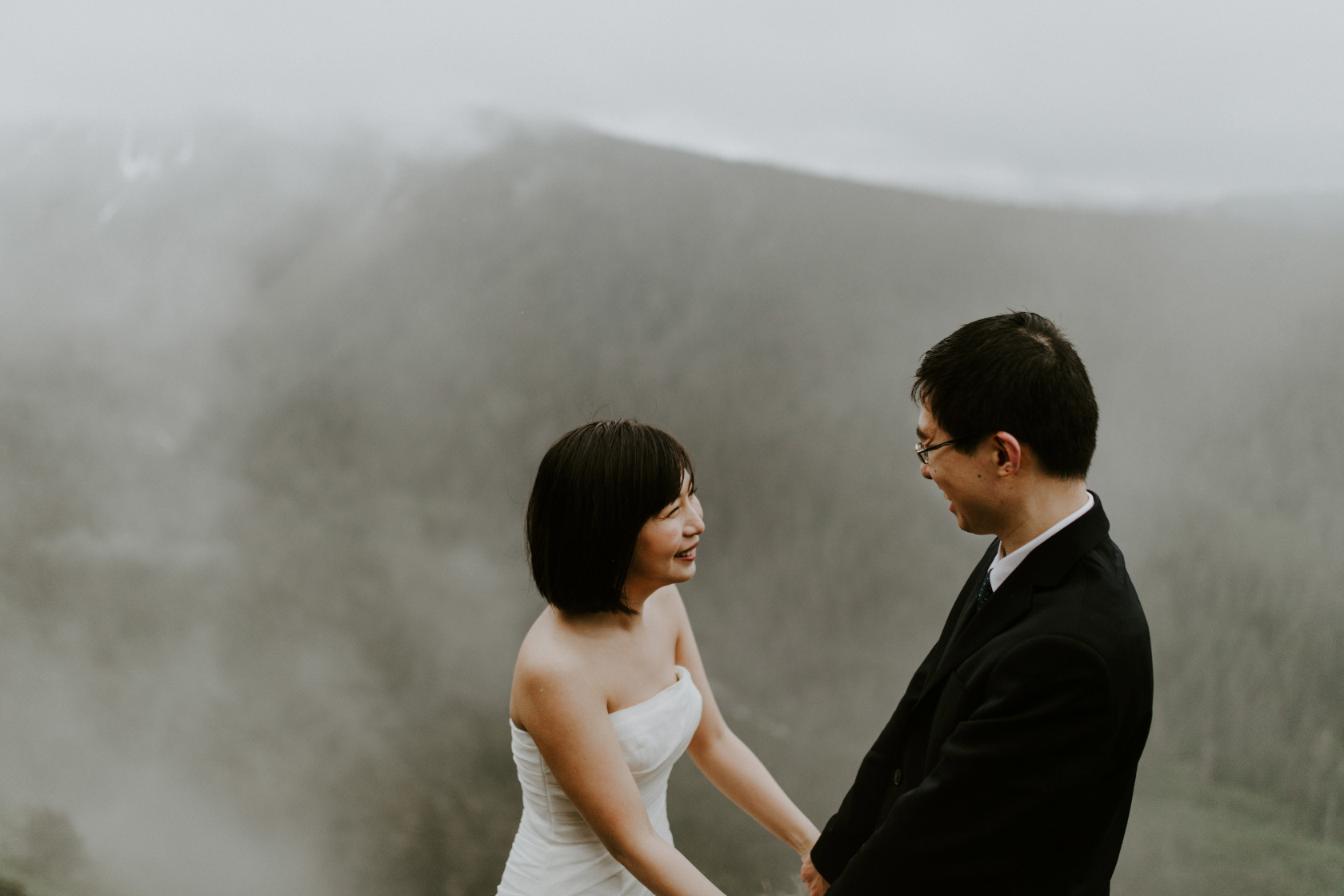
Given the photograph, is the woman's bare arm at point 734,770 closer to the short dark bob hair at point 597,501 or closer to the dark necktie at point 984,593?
the short dark bob hair at point 597,501

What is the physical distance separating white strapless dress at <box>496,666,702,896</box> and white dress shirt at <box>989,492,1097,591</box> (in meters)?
0.64

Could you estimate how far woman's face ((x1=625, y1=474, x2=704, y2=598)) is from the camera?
1.43m

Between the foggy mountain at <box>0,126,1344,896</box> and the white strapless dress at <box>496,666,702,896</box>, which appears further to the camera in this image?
the foggy mountain at <box>0,126,1344,896</box>

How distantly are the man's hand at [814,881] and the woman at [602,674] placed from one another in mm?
191

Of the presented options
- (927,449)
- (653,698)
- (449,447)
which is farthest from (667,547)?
(449,447)

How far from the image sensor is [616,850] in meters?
1.38

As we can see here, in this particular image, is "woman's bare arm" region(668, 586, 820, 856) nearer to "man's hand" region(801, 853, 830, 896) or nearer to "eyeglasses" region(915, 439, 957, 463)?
"man's hand" region(801, 853, 830, 896)

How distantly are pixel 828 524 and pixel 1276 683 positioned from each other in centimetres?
128

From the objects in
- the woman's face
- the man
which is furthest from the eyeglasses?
the woman's face

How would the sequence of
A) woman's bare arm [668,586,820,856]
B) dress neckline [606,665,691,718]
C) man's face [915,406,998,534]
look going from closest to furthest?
man's face [915,406,998,534] → dress neckline [606,665,691,718] → woman's bare arm [668,586,820,856]

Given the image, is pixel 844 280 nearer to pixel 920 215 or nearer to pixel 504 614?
pixel 920 215

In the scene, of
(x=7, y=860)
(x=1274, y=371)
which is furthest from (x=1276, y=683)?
(x=7, y=860)

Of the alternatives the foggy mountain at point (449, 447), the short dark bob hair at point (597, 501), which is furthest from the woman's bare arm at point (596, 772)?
the foggy mountain at point (449, 447)

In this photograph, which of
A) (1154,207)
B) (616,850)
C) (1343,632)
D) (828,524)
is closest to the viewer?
(616,850)
